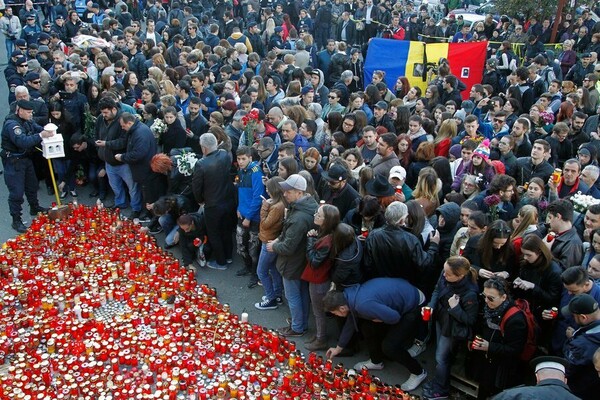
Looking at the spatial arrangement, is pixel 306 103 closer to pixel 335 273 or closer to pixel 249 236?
pixel 249 236

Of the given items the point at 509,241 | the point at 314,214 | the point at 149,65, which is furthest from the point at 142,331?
the point at 149,65

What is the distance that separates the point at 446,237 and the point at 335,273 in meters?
1.22

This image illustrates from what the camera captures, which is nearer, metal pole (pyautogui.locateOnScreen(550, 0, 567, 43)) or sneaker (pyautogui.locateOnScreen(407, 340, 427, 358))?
sneaker (pyautogui.locateOnScreen(407, 340, 427, 358))

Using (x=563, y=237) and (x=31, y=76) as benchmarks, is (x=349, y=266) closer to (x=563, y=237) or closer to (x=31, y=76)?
(x=563, y=237)

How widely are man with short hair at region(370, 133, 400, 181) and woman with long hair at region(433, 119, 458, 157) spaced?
2.78 feet

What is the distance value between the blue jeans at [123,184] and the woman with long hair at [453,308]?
521 cm

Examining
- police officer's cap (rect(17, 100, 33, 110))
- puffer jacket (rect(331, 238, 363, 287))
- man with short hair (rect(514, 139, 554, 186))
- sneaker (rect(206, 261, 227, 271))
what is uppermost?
police officer's cap (rect(17, 100, 33, 110))

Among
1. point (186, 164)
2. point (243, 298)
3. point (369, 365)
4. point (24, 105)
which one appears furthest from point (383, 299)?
point (24, 105)

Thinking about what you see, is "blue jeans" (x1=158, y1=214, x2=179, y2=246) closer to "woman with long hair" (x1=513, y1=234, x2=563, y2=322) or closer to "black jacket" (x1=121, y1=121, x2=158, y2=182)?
"black jacket" (x1=121, y1=121, x2=158, y2=182)

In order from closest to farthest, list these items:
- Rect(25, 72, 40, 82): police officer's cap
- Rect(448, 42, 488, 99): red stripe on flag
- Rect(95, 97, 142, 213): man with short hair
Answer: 1. Rect(95, 97, 142, 213): man with short hair
2. Rect(25, 72, 40, 82): police officer's cap
3. Rect(448, 42, 488, 99): red stripe on flag

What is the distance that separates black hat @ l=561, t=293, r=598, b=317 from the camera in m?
4.32

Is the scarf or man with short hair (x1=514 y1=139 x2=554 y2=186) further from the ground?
man with short hair (x1=514 y1=139 x2=554 y2=186)

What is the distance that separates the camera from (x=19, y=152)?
8250 mm

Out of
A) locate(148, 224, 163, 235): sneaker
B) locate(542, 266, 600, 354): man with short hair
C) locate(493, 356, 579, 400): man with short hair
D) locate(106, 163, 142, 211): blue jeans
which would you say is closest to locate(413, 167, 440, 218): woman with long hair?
locate(542, 266, 600, 354): man with short hair
